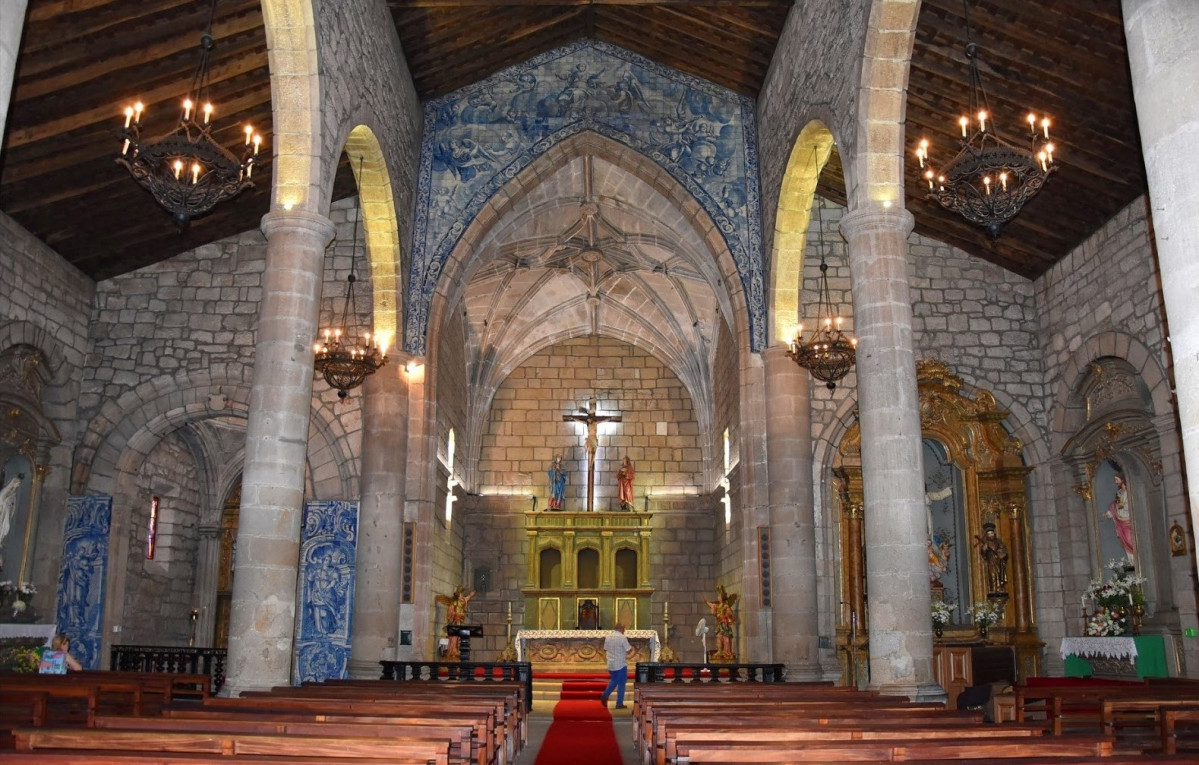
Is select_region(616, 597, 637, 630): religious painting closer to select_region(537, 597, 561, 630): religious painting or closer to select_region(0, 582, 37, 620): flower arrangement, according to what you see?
select_region(537, 597, 561, 630): religious painting

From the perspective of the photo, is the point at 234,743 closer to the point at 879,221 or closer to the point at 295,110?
the point at 295,110

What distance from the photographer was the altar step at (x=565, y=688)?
16205 millimetres

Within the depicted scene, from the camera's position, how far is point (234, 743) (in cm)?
464

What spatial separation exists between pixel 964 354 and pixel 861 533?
9.82 ft

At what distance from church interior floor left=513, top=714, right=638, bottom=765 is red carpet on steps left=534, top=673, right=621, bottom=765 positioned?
0.07 meters

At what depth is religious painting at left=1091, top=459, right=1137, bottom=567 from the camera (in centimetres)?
1320

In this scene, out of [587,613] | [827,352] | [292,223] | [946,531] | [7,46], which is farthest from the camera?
[587,613]

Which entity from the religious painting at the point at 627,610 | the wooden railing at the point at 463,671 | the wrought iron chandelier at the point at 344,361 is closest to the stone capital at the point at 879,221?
the wrought iron chandelier at the point at 344,361

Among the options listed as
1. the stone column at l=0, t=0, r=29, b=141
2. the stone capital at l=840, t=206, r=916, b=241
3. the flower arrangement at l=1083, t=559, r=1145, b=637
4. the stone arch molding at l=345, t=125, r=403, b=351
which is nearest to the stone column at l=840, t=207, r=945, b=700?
the stone capital at l=840, t=206, r=916, b=241

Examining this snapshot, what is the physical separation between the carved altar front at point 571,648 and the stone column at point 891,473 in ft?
34.2

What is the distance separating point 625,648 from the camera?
13.1 meters

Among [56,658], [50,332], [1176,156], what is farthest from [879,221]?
[50,332]

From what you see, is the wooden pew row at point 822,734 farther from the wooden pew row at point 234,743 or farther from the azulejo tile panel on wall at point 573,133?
the azulejo tile panel on wall at point 573,133

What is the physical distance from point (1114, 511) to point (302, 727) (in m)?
11.5
